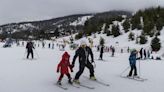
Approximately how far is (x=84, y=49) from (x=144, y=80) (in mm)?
5025

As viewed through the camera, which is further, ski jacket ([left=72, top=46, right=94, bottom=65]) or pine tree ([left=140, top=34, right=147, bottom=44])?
pine tree ([left=140, top=34, right=147, bottom=44])

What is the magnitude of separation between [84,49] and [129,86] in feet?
10.2

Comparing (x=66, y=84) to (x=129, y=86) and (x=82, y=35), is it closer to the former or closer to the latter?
(x=129, y=86)

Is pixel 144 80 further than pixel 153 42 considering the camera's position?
No

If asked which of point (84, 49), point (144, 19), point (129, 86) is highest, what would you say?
point (144, 19)

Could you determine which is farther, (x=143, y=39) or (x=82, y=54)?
(x=143, y=39)

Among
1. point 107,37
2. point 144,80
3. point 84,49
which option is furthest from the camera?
point 107,37

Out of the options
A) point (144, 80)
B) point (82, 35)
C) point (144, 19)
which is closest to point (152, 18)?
point (144, 19)

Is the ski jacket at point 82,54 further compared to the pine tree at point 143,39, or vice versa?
the pine tree at point 143,39

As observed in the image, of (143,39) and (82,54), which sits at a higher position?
(143,39)

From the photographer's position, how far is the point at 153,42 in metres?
76.1

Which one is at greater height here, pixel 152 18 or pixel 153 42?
pixel 152 18

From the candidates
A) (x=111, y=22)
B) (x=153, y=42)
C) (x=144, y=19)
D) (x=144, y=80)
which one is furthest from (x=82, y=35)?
(x=144, y=80)

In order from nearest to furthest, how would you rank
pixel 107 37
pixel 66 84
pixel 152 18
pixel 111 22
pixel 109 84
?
pixel 66 84 < pixel 109 84 < pixel 152 18 < pixel 107 37 < pixel 111 22
